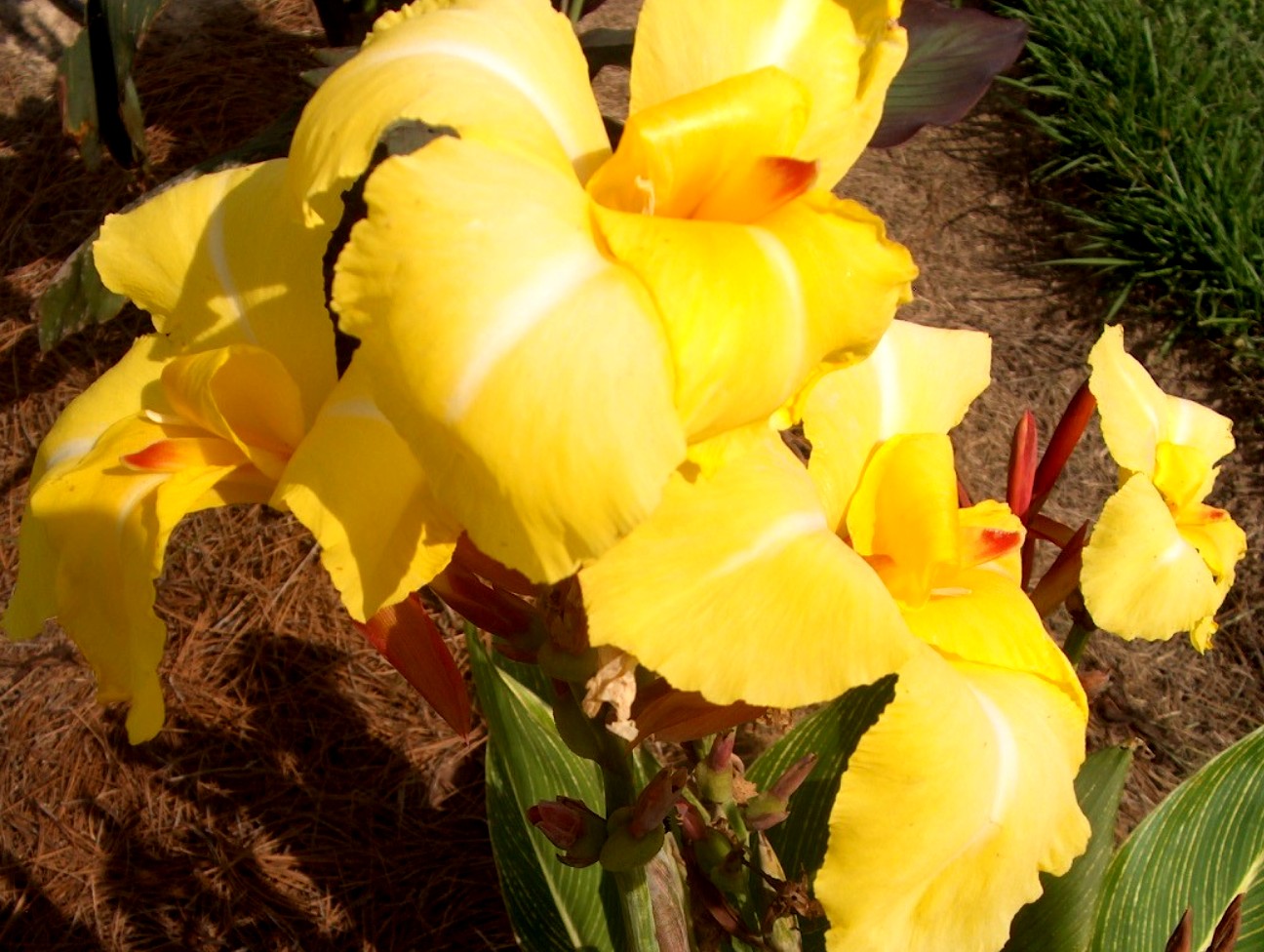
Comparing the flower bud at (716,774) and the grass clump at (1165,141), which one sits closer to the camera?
the flower bud at (716,774)

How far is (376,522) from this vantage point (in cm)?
49

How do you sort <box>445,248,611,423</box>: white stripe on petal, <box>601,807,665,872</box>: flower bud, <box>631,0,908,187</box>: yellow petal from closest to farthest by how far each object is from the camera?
1. <box>445,248,611,423</box>: white stripe on petal
2. <box>631,0,908,187</box>: yellow petal
3. <box>601,807,665,872</box>: flower bud

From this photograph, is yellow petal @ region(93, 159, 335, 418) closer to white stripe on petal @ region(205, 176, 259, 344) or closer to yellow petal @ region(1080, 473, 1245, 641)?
white stripe on petal @ region(205, 176, 259, 344)

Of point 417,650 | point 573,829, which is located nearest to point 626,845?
point 573,829

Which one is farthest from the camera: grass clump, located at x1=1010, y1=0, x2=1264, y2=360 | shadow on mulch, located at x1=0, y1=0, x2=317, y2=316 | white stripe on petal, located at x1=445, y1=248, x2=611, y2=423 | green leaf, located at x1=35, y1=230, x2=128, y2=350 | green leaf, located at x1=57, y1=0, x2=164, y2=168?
shadow on mulch, located at x1=0, y1=0, x2=317, y2=316

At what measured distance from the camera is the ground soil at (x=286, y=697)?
1.62 meters

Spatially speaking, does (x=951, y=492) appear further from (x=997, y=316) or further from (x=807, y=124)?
(x=997, y=316)

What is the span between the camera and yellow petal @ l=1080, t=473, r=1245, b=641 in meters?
0.73

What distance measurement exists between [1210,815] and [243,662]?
1422 mm

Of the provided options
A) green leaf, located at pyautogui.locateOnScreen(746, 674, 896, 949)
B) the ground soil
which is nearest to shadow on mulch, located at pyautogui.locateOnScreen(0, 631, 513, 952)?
the ground soil

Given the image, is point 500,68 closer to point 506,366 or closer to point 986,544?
point 506,366

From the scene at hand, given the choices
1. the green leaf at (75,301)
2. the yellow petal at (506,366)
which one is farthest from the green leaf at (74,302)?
the yellow petal at (506,366)

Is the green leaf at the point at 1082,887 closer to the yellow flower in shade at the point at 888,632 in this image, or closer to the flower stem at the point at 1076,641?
the flower stem at the point at 1076,641

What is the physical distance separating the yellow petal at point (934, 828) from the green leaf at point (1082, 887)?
0.48 metres
